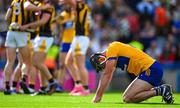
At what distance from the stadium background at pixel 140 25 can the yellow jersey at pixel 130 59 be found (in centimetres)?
1087

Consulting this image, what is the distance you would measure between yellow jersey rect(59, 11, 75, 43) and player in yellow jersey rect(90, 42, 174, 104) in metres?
5.64

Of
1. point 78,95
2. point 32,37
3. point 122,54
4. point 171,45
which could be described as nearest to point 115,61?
point 122,54

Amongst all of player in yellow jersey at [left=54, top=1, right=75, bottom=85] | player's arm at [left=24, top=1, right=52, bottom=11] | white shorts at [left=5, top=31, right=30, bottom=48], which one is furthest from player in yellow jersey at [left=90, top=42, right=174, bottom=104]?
player in yellow jersey at [left=54, top=1, right=75, bottom=85]

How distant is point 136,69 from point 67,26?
5.95 metres

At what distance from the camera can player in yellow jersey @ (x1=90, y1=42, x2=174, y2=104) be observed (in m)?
15.3

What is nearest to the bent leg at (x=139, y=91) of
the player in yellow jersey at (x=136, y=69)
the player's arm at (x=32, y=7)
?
the player in yellow jersey at (x=136, y=69)

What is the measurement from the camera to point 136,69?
51.2 ft

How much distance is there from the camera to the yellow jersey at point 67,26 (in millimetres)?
21062

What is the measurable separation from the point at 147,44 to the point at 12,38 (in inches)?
375

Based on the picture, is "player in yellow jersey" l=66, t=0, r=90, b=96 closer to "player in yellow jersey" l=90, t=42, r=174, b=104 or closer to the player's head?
"player in yellow jersey" l=90, t=42, r=174, b=104

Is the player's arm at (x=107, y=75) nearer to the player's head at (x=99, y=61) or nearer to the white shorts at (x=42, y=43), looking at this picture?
the player's head at (x=99, y=61)

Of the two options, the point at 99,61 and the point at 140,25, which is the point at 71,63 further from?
the point at 140,25

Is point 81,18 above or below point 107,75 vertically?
above

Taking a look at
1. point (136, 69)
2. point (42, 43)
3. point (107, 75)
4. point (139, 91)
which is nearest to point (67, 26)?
point (42, 43)
